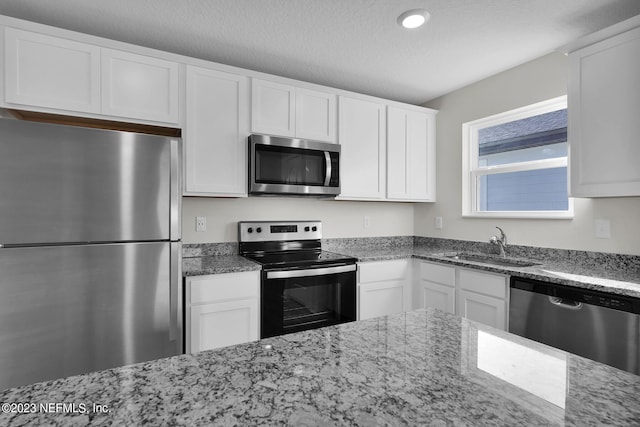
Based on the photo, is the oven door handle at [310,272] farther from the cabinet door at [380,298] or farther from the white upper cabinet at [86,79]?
the white upper cabinet at [86,79]

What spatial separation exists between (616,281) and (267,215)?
2.38 m

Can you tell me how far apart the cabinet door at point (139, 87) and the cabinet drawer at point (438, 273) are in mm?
2238

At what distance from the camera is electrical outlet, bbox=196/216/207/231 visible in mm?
2697

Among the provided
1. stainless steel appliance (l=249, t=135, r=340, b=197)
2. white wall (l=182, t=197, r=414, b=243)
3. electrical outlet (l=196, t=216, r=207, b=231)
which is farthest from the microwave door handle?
electrical outlet (l=196, t=216, r=207, b=231)

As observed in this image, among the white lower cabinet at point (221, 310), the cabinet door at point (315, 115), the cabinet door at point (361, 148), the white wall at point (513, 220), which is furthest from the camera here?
the cabinet door at point (361, 148)

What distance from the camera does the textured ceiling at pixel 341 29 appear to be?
6.34ft

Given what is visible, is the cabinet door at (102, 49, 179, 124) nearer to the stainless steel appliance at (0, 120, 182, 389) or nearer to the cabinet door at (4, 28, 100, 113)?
the cabinet door at (4, 28, 100, 113)

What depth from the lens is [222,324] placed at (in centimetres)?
217

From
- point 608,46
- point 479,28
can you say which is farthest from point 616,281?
point 479,28

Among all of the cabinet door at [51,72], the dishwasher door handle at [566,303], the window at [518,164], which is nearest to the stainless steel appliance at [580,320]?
the dishwasher door handle at [566,303]

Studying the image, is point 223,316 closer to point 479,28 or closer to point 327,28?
point 327,28

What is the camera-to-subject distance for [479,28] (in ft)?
7.07

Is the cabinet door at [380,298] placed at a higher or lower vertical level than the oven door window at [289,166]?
lower

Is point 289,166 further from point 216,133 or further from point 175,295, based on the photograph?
point 175,295
